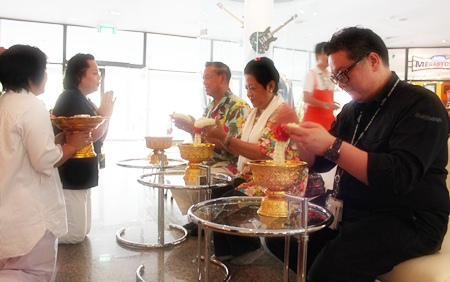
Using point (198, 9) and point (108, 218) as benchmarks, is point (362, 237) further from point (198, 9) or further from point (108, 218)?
point (198, 9)

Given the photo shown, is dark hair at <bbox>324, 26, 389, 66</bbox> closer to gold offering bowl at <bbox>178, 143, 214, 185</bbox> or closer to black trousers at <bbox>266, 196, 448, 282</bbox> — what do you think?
black trousers at <bbox>266, 196, 448, 282</bbox>

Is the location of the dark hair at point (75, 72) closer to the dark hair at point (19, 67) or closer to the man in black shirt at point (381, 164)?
the dark hair at point (19, 67)

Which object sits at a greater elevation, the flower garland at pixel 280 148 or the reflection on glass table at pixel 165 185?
the flower garland at pixel 280 148

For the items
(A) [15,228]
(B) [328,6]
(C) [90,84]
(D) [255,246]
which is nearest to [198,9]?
(B) [328,6]

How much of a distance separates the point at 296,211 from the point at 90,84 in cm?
216

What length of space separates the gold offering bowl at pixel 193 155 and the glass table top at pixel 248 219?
0.51 meters

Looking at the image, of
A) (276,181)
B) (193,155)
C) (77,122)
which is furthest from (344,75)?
(77,122)

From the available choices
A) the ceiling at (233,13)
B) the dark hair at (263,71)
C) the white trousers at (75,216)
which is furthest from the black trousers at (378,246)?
the ceiling at (233,13)

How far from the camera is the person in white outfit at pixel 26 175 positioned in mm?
1683

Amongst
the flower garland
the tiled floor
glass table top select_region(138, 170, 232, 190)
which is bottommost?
the tiled floor

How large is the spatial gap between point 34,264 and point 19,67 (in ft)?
3.12

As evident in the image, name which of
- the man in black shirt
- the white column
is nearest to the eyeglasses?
the man in black shirt

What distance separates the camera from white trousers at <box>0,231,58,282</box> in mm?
1719

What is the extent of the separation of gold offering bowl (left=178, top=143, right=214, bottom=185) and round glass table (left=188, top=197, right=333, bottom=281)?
513mm
